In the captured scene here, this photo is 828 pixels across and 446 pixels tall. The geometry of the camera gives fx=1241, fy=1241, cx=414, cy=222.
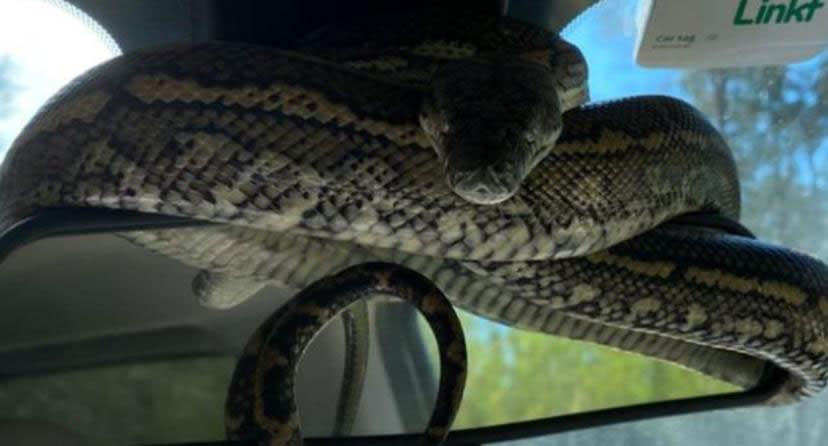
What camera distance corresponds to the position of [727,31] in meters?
1.34

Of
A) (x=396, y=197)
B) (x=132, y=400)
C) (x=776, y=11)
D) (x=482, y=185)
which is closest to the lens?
(x=482, y=185)

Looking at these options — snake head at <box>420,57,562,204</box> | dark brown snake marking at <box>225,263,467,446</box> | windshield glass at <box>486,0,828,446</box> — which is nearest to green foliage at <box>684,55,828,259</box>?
windshield glass at <box>486,0,828,446</box>

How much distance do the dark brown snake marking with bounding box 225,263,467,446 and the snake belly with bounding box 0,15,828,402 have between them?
8cm

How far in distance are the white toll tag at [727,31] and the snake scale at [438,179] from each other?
6 cm

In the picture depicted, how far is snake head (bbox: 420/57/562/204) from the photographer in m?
0.97

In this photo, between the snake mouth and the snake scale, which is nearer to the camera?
the snake mouth

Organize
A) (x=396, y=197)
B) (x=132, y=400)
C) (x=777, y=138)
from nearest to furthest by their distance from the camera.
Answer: (x=396, y=197)
(x=132, y=400)
(x=777, y=138)

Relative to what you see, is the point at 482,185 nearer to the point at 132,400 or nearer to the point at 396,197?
the point at 396,197

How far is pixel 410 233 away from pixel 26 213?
33cm

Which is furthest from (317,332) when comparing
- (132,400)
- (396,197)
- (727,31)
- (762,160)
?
(762,160)

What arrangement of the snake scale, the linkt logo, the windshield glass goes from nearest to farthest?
the snake scale → the linkt logo → the windshield glass

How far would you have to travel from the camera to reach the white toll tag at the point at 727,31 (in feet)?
4.29

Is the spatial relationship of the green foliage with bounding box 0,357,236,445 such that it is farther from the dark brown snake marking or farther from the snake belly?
the dark brown snake marking

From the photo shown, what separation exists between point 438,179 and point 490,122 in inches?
3.5
